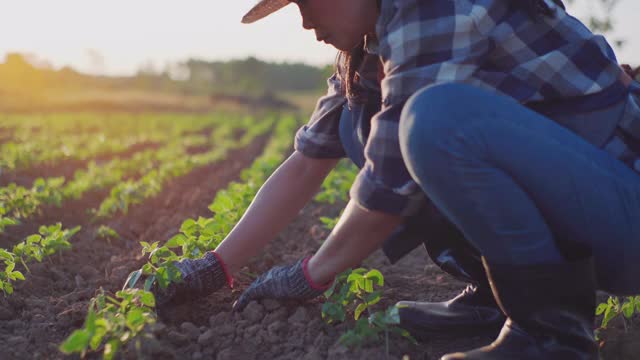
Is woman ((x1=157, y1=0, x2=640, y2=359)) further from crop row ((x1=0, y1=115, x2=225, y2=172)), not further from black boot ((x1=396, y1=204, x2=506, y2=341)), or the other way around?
crop row ((x1=0, y1=115, x2=225, y2=172))

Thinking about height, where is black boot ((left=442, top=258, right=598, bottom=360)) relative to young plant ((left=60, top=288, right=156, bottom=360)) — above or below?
below

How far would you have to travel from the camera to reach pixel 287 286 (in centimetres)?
243

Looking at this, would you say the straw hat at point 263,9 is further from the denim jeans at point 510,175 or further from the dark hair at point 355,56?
the denim jeans at point 510,175

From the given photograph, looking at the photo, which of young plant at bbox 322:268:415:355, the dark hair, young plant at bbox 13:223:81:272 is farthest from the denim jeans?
young plant at bbox 13:223:81:272

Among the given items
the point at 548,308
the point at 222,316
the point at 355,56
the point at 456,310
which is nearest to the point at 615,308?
the point at 456,310

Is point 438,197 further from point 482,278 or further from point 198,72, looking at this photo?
point 198,72

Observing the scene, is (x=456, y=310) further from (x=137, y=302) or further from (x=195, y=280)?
(x=137, y=302)

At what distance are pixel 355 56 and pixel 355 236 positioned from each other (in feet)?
2.17

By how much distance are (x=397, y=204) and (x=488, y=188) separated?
0.88ft

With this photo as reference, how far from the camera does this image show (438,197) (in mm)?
1914

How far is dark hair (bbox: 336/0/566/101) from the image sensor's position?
80.5 inches

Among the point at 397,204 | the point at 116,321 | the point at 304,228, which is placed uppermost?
the point at 397,204

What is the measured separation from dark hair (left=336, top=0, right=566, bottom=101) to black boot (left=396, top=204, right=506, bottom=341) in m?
0.62

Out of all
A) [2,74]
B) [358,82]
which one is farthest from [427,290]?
[2,74]
